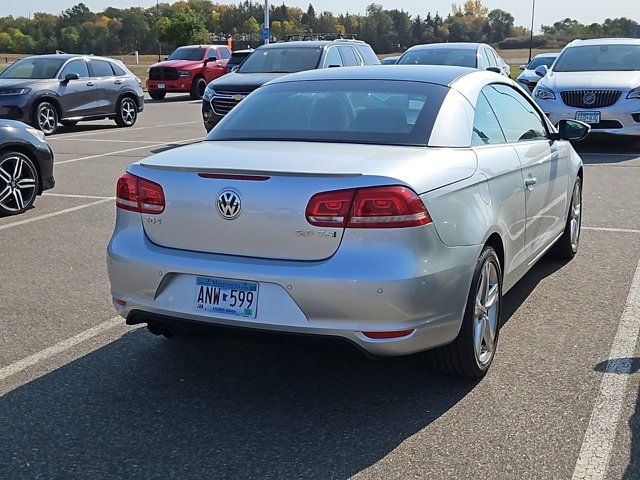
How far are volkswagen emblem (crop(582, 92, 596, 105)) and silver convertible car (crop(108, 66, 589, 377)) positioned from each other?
9.72m

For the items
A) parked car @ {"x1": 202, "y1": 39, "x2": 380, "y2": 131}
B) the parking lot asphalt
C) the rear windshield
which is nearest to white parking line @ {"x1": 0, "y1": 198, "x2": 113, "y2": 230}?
the parking lot asphalt

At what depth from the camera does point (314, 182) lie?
146 inches

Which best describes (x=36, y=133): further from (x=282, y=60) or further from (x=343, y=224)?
(x=282, y=60)

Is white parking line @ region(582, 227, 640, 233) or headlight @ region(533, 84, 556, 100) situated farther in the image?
headlight @ region(533, 84, 556, 100)

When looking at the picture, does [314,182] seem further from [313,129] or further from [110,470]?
[110,470]

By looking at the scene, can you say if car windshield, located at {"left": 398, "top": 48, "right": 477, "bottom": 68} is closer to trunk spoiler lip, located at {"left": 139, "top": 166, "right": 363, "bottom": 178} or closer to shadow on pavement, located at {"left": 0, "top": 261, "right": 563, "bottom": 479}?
shadow on pavement, located at {"left": 0, "top": 261, "right": 563, "bottom": 479}

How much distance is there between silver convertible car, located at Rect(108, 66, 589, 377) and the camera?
3648mm

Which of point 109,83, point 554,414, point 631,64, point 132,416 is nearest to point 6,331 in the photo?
point 132,416

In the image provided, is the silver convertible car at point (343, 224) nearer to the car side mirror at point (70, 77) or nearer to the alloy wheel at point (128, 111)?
the car side mirror at point (70, 77)

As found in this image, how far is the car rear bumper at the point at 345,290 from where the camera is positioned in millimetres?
3615

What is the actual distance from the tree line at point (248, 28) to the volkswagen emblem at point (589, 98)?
78345 mm

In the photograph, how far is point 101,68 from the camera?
18.8 m

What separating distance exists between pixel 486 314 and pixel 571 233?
2704 mm

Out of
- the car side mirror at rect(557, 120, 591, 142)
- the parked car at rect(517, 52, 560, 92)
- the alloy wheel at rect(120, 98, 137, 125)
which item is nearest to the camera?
the car side mirror at rect(557, 120, 591, 142)
